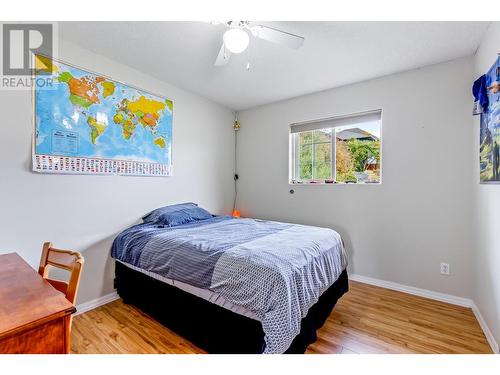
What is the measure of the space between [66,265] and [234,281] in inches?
35.6

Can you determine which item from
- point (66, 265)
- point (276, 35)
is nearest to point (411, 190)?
point (276, 35)

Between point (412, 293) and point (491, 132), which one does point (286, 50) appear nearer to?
point (491, 132)

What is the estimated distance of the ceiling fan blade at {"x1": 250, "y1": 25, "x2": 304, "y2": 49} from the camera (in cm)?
162

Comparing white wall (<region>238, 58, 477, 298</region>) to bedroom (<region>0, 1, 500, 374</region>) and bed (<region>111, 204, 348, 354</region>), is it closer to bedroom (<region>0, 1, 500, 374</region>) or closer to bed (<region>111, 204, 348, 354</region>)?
bedroom (<region>0, 1, 500, 374</region>)

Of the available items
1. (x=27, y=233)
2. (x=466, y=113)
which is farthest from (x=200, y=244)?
(x=466, y=113)

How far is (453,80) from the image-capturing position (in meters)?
2.28

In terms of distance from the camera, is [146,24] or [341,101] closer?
[146,24]

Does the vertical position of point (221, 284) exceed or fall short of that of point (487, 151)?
it falls short

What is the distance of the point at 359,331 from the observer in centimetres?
184

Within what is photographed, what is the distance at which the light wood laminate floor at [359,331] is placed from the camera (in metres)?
1.63

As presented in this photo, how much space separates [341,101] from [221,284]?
2.62 meters

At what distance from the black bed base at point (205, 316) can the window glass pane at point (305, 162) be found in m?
1.50

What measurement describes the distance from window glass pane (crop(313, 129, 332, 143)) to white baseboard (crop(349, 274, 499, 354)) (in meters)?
1.80
